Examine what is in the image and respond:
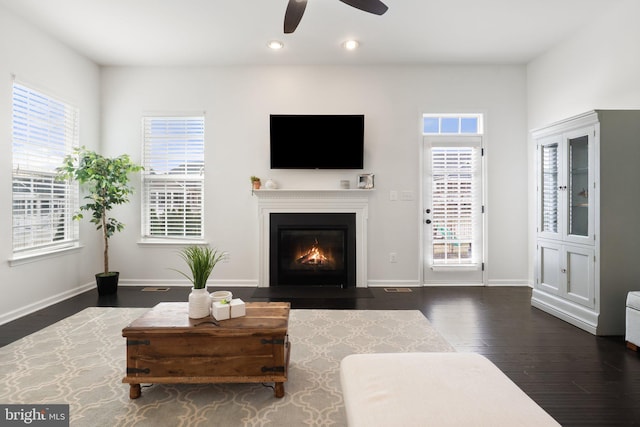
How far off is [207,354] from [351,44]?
12.0ft

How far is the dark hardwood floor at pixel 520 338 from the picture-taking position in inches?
79.8

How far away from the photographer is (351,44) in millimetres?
4074

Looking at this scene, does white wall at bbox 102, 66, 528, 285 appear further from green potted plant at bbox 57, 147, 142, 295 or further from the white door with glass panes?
green potted plant at bbox 57, 147, 142, 295

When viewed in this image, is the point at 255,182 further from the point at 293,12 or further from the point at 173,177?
the point at 293,12

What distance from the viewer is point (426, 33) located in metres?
3.88

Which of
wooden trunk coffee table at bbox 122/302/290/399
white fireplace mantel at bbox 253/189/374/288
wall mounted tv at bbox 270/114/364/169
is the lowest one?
wooden trunk coffee table at bbox 122/302/290/399

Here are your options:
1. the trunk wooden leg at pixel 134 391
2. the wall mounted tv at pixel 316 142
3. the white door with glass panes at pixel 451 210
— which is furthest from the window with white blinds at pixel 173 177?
the white door with glass panes at pixel 451 210

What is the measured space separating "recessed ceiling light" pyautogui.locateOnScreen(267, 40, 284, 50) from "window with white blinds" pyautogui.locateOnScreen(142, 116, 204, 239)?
143cm

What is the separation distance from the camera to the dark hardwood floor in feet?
6.65

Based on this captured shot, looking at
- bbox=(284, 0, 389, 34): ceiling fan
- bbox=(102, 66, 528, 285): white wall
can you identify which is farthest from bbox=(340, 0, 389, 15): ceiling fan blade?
bbox=(102, 66, 528, 285): white wall

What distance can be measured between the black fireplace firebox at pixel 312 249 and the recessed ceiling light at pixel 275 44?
211 cm

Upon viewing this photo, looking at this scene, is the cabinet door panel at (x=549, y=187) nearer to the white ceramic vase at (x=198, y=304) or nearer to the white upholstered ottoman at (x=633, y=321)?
the white upholstered ottoman at (x=633, y=321)

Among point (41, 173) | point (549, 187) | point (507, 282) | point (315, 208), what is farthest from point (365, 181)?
point (41, 173)

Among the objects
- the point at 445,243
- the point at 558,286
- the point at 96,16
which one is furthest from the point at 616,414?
the point at 96,16
